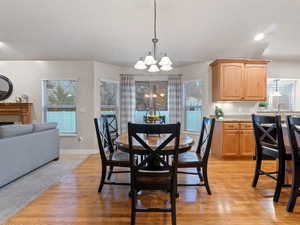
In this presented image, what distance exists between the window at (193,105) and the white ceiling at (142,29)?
69 cm

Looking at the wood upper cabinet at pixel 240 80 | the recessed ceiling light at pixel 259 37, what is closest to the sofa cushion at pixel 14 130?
the wood upper cabinet at pixel 240 80

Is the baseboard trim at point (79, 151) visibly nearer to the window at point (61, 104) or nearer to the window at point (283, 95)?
the window at point (61, 104)

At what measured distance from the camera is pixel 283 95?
521cm

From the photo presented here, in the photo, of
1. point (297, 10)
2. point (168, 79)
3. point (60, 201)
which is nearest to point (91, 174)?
point (60, 201)

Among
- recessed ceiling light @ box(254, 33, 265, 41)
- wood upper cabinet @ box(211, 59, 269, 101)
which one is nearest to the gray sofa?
wood upper cabinet @ box(211, 59, 269, 101)

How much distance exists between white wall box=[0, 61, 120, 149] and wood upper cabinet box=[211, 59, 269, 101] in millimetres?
3107

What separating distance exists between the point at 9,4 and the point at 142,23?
241 cm

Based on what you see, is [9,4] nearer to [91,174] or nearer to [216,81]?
[91,174]

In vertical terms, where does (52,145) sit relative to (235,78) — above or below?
below

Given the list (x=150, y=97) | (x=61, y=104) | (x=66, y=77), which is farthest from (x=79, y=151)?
(x=150, y=97)

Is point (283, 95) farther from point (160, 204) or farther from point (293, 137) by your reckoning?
point (160, 204)

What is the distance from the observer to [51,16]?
374 cm

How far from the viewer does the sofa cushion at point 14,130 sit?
2.87m

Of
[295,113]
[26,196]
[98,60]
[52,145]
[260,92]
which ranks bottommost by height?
[26,196]
